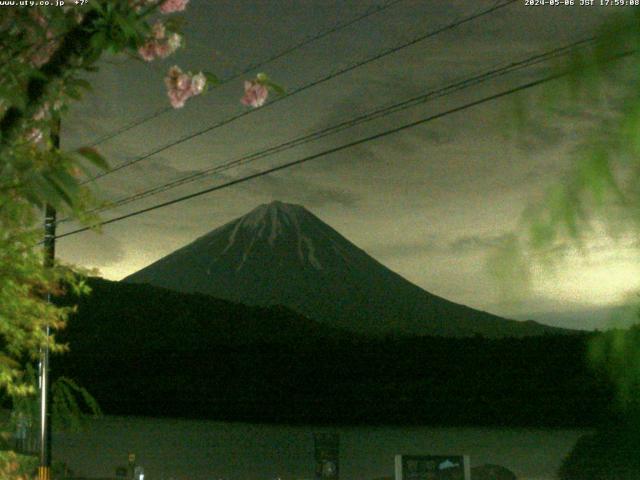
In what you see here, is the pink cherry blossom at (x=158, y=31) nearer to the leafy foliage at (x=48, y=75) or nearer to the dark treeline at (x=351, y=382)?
the leafy foliage at (x=48, y=75)

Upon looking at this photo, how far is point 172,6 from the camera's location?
410 centimetres

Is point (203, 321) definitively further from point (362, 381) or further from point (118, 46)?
point (118, 46)

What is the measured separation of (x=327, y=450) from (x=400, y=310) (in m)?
157

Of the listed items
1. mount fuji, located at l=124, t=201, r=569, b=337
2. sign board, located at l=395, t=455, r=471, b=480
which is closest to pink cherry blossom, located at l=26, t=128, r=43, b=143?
sign board, located at l=395, t=455, r=471, b=480

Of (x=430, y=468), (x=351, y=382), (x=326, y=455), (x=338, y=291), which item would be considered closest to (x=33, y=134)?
(x=430, y=468)

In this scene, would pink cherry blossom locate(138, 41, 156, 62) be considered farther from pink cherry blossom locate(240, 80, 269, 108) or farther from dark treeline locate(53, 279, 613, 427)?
dark treeline locate(53, 279, 613, 427)

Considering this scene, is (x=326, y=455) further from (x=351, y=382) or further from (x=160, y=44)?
(x=351, y=382)

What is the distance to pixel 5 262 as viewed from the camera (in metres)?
5.85

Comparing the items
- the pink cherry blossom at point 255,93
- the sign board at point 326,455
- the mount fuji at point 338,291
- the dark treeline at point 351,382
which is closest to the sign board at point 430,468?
the pink cherry blossom at point 255,93

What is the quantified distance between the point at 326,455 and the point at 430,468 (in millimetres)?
10741

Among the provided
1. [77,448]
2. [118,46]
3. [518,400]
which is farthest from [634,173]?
[518,400]

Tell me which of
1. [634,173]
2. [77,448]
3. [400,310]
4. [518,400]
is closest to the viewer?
[634,173]

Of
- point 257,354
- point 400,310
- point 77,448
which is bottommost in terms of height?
point 77,448

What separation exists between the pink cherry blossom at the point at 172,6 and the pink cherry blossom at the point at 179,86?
13.3 inches
